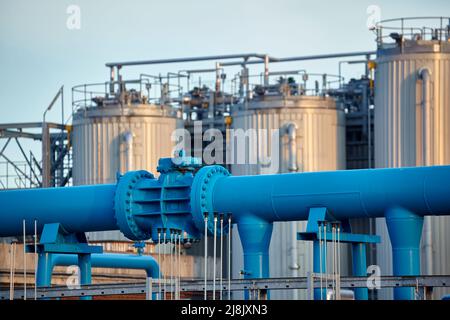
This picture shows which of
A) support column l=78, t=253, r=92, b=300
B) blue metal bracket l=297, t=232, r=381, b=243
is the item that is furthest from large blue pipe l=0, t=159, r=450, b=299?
support column l=78, t=253, r=92, b=300

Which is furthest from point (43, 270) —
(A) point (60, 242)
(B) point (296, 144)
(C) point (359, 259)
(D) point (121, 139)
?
(D) point (121, 139)

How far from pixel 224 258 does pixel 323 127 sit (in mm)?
7596

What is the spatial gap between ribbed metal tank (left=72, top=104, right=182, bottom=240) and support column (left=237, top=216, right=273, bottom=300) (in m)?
18.7

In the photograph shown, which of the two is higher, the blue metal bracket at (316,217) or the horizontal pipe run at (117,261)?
the blue metal bracket at (316,217)

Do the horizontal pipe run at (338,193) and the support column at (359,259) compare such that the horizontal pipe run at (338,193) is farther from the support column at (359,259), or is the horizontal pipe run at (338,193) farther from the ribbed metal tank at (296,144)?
the ribbed metal tank at (296,144)

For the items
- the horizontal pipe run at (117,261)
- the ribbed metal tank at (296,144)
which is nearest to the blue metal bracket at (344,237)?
the horizontal pipe run at (117,261)

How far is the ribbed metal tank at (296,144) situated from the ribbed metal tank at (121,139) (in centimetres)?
371

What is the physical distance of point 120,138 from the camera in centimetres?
5522

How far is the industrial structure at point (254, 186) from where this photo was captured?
34594 mm

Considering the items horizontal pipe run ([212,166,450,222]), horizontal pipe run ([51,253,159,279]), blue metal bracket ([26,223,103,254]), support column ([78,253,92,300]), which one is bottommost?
horizontal pipe run ([51,253,159,279])

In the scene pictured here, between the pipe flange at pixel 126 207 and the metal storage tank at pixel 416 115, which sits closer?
the pipe flange at pixel 126 207

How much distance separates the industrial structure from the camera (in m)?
34.6

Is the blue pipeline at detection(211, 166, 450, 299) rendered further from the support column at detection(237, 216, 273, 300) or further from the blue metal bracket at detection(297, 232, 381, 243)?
the blue metal bracket at detection(297, 232, 381, 243)

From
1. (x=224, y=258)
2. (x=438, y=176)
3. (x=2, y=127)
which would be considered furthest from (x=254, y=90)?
A: (x=438, y=176)
